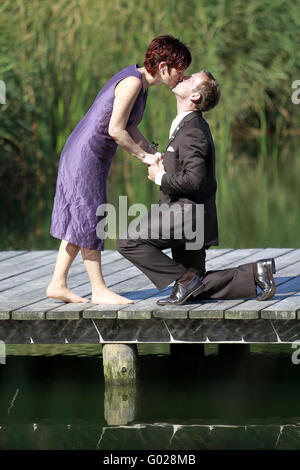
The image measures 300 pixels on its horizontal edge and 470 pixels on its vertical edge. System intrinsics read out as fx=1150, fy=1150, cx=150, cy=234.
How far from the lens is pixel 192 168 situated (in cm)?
551

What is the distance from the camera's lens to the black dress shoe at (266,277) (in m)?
5.78

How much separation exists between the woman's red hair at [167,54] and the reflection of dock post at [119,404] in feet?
5.59

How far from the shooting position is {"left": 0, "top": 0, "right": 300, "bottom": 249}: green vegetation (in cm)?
1305

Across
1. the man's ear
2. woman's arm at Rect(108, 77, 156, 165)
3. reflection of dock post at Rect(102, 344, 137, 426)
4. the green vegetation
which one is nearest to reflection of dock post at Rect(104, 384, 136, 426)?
reflection of dock post at Rect(102, 344, 137, 426)

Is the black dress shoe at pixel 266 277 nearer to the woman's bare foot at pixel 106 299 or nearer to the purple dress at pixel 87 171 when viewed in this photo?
the woman's bare foot at pixel 106 299

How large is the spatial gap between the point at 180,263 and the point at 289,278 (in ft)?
2.95

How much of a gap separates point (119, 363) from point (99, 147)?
1.17 metres

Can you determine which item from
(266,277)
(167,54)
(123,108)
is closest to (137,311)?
(266,277)

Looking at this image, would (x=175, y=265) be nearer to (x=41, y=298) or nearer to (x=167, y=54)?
(x=41, y=298)

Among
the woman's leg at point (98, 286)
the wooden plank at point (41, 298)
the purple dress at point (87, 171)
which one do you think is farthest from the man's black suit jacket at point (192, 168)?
the wooden plank at point (41, 298)

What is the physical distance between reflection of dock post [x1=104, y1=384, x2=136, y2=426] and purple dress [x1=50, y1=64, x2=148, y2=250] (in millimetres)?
832

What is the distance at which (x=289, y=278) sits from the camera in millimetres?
6504

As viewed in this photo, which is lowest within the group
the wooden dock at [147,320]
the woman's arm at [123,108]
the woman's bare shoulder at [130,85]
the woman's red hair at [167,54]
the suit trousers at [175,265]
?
the wooden dock at [147,320]

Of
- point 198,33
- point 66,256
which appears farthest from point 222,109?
point 66,256
